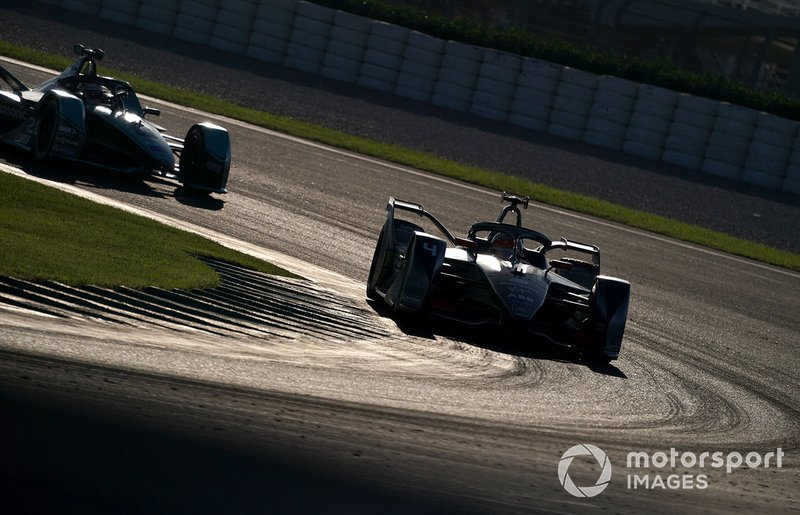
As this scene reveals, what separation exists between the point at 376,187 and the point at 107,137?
5879 mm

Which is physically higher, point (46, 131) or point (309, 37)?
point (309, 37)

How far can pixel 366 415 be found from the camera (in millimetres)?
6695

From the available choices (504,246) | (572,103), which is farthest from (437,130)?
(504,246)

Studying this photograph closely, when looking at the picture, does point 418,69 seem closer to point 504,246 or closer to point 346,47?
point 346,47

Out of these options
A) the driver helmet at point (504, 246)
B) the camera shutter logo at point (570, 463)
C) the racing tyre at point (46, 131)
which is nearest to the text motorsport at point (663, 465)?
the camera shutter logo at point (570, 463)

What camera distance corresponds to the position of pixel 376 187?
766 inches

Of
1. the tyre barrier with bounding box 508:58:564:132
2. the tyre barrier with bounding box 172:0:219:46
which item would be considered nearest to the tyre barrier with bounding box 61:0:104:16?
the tyre barrier with bounding box 172:0:219:46

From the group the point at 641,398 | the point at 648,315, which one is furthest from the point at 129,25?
the point at 641,398

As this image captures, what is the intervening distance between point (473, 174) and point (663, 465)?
56.2 ft

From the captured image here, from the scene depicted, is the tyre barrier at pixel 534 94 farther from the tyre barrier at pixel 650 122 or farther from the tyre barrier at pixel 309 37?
the tyre barrier at pixel 309 37

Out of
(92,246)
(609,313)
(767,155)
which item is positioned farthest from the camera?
(767,155)

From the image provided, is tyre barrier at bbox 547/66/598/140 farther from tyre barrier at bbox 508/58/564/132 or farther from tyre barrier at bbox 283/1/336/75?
tyre barrier at bbox 283/1/336/75

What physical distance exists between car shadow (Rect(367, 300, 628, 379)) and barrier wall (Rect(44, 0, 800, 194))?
1754 centimetres

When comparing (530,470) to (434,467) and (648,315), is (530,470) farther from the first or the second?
Answer: (648,315)
